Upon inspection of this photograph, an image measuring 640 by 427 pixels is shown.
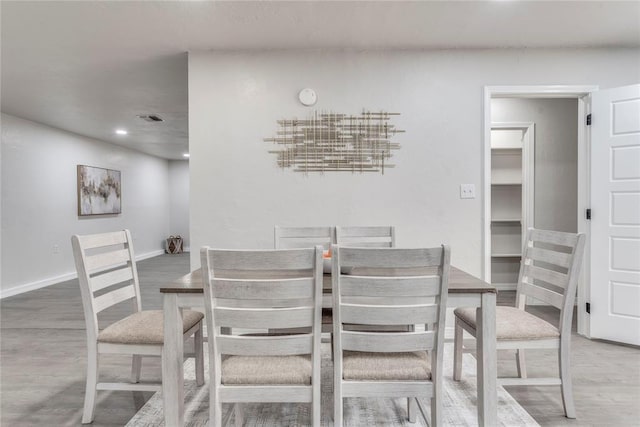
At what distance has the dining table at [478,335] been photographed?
154 cm

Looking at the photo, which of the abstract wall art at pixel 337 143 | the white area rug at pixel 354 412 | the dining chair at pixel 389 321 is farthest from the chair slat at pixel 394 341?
the abstract wall art at pixel 337 143

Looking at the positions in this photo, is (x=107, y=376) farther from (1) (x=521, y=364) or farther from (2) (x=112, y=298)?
(1) (x=521, y=364)

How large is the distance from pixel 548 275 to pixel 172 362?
1.90m

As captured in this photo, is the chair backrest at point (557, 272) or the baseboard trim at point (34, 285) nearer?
the chair backrest at point (557, 272)

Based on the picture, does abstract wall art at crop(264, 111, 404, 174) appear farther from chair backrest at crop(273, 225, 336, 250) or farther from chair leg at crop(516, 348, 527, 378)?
chair leg at crop(516, 348, 527, 378)

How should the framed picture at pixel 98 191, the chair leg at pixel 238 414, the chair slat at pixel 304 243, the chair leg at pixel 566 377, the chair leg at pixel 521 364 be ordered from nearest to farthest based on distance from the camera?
1. the chair leg at pixel 238 414
2. the chair leg at pixel 566 377
3. the chair leg at pixel 521 364
4. the chair slat at pixel 304 243
5. the framed picture at pixel 98 191

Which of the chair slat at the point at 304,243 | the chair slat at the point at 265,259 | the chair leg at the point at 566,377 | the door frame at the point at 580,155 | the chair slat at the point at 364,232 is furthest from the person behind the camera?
the door frame at the point at 580,155

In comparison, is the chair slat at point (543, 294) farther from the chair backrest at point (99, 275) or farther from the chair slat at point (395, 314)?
the chair backrest at point (99, 275)

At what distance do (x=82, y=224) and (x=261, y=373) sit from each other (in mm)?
5862

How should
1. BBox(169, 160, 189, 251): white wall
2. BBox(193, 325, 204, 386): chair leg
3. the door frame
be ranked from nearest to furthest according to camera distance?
BBox(193, 325, 204, 386): chair leg < the door frame < BBox(169, 160, 189, 251): white wall

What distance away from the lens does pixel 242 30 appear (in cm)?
273

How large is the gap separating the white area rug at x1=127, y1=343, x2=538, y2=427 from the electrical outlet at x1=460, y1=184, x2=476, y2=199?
4.97ft

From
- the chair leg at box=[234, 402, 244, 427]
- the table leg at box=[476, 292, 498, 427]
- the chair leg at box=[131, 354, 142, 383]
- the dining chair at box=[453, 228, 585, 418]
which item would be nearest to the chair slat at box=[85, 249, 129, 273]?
the chair leg at box=[131, 354, 142, 383]

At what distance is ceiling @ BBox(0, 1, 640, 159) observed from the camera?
2418mm
